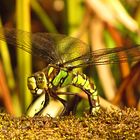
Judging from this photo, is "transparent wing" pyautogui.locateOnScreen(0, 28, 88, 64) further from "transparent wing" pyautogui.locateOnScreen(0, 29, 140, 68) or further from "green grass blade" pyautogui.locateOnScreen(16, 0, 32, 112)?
"green grass blade" pyautogui.locateOnScreen(16, 0, 32, 112)

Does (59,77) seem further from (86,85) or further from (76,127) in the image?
(76,127)

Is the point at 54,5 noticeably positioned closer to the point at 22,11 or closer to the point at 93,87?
the point at 22,11

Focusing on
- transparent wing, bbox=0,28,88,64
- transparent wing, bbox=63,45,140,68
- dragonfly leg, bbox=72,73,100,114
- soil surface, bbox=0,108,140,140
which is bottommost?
soil surface, bbox=0,108,140,140

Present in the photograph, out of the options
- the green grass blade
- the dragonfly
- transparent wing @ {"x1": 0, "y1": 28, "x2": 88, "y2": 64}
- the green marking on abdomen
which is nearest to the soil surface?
the dragonfly

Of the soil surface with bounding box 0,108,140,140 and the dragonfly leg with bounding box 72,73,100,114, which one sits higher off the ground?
the dragonfly leg with bounding box 72,73,100,114

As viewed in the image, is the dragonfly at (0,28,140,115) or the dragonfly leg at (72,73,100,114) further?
the dragonfly leg at (72,73,100,114)

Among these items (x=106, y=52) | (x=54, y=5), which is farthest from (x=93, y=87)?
(x=54, y=5)

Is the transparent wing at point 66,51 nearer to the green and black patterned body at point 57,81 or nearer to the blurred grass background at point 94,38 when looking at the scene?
the green and black patterned body at point 57,81

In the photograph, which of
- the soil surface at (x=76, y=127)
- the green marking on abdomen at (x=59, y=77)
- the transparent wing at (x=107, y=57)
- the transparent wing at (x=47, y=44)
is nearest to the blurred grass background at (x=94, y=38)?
the transparent wing at (x=47, y=44)

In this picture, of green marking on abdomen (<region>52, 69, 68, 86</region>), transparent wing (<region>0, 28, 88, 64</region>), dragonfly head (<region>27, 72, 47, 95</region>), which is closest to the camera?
dragonfly head (<region>27, 72, 47, 95</region>)
